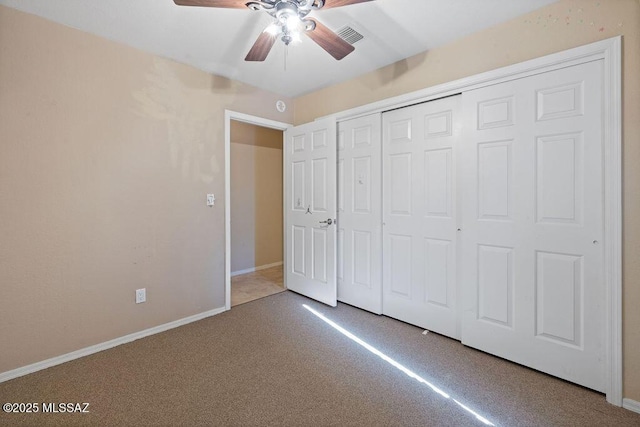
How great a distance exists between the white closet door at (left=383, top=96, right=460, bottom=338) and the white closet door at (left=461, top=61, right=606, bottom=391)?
17 cm

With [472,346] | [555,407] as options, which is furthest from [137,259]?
[555,407]

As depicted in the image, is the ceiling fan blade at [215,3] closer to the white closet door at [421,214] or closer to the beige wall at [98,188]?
the beige wall at [98,188]

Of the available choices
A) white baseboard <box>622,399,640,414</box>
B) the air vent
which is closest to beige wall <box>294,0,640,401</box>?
white baseboard <box>622,399,640,414</box>

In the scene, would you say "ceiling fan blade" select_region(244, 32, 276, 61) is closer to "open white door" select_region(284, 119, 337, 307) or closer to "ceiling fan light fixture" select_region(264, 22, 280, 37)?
"ceiling fan light fixture" select_region(264, 22, 280, 37)

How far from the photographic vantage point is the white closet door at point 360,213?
9.50 ft

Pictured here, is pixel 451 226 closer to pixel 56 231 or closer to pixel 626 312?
pixel 626 312

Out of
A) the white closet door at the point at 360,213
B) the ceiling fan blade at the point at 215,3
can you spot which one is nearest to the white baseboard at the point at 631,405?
the white closet door at the point at 360,213

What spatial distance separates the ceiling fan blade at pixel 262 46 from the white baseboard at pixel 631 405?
9.86ft

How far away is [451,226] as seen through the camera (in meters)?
2.43

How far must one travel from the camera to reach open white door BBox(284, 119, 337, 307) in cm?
314

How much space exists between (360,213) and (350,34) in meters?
1.63

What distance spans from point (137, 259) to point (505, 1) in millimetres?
3419

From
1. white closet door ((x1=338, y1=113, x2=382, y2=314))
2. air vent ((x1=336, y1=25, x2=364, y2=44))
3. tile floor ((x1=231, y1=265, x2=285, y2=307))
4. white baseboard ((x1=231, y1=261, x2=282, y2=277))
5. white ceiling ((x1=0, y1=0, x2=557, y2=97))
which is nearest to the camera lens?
white ceiling ((x1=0, y1=0, x2=557, y2=97))

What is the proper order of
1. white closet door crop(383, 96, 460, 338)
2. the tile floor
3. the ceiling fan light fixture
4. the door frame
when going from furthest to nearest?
1. the tile floor
2. the door frame
3. white closet door crop(383, 96, 460, 338)
4. the ceiling fan light fixture
